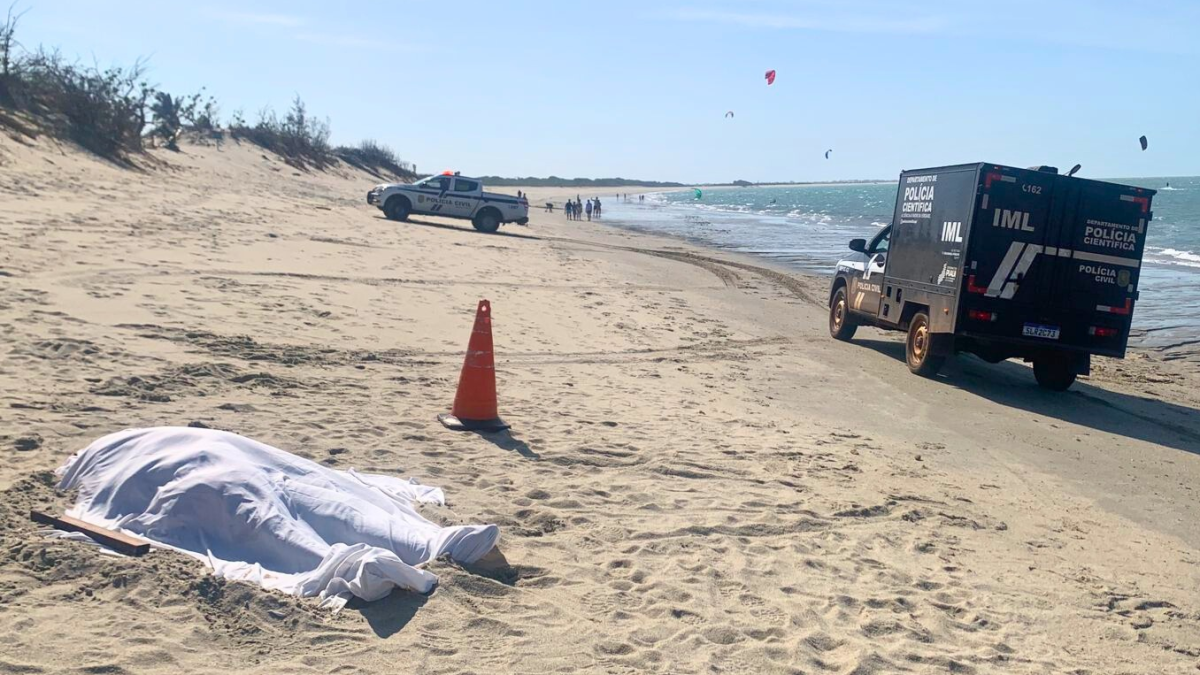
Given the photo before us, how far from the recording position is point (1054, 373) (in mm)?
12516

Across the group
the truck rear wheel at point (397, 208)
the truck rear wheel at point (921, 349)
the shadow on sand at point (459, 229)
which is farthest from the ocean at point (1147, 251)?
the truck rear wheel at point (397, 208)

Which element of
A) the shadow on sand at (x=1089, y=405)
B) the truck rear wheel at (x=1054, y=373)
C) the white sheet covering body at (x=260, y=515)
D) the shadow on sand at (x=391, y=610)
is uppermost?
the white sheet covering body at (x=260, y=515)

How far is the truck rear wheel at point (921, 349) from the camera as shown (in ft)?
40.5

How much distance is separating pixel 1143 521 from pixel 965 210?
5486 millimetres

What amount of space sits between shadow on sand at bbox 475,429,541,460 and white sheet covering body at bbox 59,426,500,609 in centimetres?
175

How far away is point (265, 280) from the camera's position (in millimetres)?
13094

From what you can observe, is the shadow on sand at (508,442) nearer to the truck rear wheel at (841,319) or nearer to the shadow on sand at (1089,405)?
the shadow on sand at (1089,405)

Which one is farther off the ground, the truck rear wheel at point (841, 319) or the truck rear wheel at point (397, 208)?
the truck rear wheel at point (397, 208)

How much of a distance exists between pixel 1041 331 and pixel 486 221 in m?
23.3

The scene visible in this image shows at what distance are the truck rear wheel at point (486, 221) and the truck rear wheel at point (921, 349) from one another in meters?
21.6

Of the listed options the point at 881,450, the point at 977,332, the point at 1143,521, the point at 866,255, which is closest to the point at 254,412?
the point at 881,450

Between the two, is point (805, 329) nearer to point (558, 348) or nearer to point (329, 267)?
point (558, 348)

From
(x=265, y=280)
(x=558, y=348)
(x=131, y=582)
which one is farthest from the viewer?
(x=265, y=280)

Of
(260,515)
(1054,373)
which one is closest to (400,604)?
(260,515)
